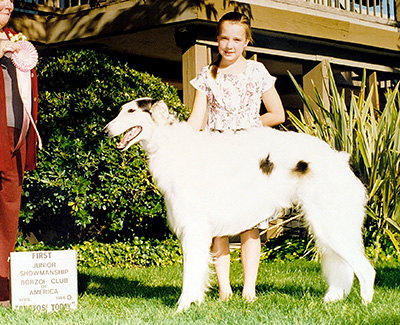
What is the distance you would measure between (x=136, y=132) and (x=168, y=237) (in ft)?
12.4

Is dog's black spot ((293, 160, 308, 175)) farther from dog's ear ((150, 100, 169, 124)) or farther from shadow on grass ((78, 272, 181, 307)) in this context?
shadow on grass ((78, 272, 181, 307))

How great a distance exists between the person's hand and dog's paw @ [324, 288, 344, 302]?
256 centimetres

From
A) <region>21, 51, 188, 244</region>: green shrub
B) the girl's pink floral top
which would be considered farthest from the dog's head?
<region>21, 51, 188, 244</region>: green shrub

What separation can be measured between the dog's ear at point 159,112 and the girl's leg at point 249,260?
97 centimetres

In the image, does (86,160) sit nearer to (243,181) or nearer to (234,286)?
(234,286)

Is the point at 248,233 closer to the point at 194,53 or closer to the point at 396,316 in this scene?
the point at 396,316

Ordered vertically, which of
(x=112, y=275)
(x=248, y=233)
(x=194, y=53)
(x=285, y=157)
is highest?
(x=194, y=53)

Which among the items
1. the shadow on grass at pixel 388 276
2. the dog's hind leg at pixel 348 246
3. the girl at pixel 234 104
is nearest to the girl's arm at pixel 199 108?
the girl at pixel 234 104

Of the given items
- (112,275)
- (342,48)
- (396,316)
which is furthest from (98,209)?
(342,48)

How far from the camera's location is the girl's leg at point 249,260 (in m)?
4.23

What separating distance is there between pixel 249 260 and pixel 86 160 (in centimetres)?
302

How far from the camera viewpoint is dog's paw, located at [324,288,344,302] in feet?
13.4

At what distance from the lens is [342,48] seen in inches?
396

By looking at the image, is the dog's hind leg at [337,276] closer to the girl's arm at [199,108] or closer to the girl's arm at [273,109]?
the girl's arm at [273,109]
